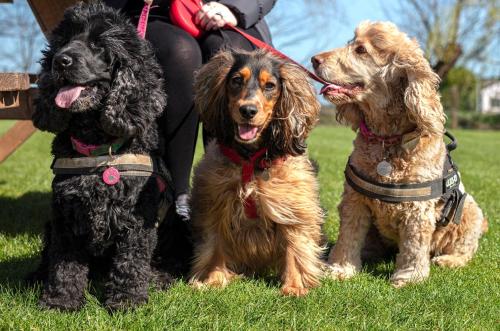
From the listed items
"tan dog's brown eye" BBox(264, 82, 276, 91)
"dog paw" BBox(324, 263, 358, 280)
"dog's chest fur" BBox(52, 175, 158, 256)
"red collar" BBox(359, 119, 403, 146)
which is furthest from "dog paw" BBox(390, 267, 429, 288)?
"dog's chest fur" BBox(52, 175, 158, 256)

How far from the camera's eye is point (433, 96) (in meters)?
3.54

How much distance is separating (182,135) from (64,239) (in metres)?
1.20

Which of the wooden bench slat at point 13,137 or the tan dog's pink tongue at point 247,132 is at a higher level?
the tan dog's pink tongue at point 247,132

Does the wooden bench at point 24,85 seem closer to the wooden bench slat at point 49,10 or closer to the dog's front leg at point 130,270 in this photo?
the wooden bench slat at point 49,10

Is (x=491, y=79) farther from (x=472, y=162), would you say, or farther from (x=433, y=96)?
(x=433, y=96)

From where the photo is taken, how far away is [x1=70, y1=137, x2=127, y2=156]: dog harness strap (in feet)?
9.86

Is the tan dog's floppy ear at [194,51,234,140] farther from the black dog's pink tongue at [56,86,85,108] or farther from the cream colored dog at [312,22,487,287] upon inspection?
the black dog's pink tongue at [56,86,85,108]

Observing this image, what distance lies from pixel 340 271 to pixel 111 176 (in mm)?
1722

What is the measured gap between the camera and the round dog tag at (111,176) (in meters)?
2.95

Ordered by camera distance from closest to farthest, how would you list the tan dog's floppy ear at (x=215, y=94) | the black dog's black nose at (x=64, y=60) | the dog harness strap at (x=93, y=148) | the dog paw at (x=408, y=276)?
the black dog's black nose at (x=64, y=60) < the dog harness strap at (x=93, y=148) < the tan dog's floppy ear at (x=215, y=94) < the dog paw at (x=408, y=276)

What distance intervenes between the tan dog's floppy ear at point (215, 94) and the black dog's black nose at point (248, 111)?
27cm

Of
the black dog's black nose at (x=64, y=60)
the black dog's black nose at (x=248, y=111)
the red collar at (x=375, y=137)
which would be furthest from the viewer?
the red collar at (x=375, y=137)

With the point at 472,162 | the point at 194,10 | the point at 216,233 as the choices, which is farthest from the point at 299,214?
the point at 472,162

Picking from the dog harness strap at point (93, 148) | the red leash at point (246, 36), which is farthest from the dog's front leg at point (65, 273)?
the red leash at point (246, 36)
